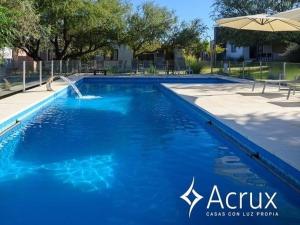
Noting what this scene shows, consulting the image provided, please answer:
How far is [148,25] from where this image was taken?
3584 cm

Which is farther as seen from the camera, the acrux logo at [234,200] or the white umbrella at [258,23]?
the white umbrella at [258,23]

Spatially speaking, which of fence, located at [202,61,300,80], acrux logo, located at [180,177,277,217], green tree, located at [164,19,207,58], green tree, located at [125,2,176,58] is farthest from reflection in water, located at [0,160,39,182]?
green tree, located at [164,19,207,58]

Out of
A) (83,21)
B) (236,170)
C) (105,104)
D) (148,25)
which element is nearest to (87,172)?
(236,170)

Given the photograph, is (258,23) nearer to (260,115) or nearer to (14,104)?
(260,115)

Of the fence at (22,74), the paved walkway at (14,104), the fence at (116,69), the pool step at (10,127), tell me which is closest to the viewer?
the pool step at (10,127)

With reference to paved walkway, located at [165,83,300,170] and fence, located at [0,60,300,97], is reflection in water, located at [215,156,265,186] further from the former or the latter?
fence, located at [0,60,300,97]

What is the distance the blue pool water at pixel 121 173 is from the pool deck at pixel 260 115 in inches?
15.7

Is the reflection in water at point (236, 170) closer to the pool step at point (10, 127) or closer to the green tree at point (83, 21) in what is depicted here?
the pool step at point (10, 127)

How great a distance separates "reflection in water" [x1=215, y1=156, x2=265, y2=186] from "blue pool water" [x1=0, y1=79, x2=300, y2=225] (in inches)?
0.6

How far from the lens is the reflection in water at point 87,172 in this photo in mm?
6383

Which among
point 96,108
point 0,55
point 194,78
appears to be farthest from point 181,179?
point 194,78

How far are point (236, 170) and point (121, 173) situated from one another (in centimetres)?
178

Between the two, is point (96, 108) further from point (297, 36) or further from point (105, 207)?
point (297, 36)

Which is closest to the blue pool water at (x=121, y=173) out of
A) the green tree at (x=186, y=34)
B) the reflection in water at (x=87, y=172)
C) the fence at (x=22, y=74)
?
the reflection in water at (x=87, y=172)
